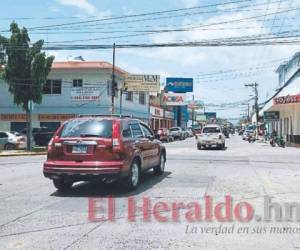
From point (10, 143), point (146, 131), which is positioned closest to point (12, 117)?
point (10, 143)

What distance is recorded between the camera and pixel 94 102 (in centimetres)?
4525

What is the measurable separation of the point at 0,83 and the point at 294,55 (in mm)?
30268

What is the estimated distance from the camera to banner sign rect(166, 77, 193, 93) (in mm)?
62406

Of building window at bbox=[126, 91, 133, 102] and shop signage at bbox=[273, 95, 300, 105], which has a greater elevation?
building window at bbox=[126, 91, 133, 102]

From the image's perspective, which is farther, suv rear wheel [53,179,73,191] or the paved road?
suv rear wheel [53,179,73,191]

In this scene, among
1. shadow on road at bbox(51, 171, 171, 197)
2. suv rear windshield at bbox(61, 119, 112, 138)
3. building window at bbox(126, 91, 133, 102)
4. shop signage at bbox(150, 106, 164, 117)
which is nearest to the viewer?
shadow on road at bbox(51, 171, 171, 197)

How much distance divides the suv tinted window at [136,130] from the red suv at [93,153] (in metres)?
0.28

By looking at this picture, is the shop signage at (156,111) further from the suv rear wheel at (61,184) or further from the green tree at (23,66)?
the suv rear wheel at (61,184)

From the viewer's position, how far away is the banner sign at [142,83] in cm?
5047

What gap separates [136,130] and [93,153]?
74.7 inches

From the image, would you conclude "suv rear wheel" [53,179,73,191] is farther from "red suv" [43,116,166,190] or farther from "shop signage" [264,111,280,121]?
"shop signage" [264,111,280,121]

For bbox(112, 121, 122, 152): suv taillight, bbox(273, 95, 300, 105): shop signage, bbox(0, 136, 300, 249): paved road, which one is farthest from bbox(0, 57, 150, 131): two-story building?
bbox(112, 121, 122, 152): suv taillight

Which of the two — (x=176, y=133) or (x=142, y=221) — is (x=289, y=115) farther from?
(x=142, y=221)

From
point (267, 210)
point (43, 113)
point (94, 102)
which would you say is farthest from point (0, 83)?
point (267, 210)
